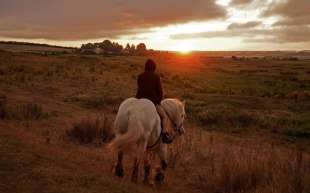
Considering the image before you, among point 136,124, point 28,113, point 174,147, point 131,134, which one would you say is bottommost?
point 174,147

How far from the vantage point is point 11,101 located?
1870cm

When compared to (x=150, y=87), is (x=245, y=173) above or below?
below

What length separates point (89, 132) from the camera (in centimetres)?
1224

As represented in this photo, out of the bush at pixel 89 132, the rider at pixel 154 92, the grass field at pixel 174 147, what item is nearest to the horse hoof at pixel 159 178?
the grass field at pixel 174 147

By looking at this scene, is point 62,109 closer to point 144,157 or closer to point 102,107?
point 102,107

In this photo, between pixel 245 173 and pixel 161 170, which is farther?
pixel 161 170

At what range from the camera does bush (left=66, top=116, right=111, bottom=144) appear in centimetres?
1216

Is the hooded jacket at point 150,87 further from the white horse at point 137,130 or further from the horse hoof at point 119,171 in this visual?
the horse hoof at point 119,171

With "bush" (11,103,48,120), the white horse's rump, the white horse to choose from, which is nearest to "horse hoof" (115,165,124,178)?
the white horse

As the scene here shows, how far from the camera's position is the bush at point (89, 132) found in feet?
39.9

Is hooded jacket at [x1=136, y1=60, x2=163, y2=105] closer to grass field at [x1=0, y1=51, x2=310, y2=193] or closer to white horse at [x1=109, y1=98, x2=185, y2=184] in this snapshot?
white horse at [x1=109, y1=98, x2=185, y2=184]

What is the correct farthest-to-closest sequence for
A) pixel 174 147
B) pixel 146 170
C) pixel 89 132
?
pixel 89 132 < pixel 174 147 < pixel 146 170

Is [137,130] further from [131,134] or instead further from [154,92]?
[154,92]

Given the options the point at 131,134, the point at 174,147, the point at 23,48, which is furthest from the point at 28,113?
the point at 23,48
